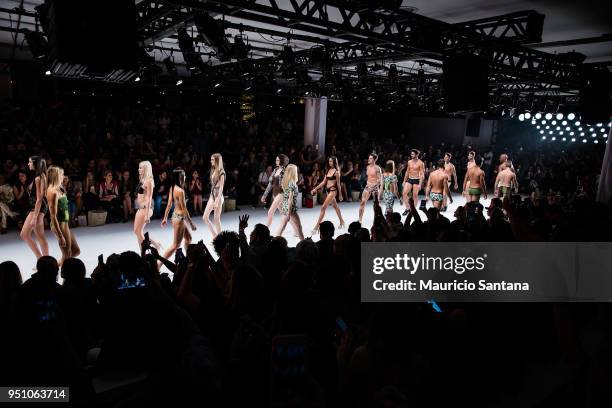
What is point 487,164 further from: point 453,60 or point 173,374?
point 173,374

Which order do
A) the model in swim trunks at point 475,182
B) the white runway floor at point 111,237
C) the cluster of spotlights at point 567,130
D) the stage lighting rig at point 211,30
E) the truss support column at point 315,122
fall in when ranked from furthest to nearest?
the cluster of spotlights at point 567,130 → the truss support column at point 315,122 → the model in swim trunks at point 475,182 → the white runway floor at point 111,237 → the stage lighting rig at point 211,30

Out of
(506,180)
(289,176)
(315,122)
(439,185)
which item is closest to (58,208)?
(289,176)

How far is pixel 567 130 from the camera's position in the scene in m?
20.5

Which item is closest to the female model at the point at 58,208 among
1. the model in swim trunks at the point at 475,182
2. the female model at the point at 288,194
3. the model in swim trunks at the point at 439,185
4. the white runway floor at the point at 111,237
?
the white runway floor at the point at 111,237

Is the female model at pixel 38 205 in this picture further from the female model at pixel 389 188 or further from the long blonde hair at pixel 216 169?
the female model at pixel 389 188

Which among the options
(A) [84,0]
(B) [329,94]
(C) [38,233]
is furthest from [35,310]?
(B) [329,94]

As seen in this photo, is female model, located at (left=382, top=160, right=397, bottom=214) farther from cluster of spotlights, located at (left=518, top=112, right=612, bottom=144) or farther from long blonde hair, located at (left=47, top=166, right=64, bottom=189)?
cluster of spotlights, located at (left=518, top=112, right=612, bottom=144)

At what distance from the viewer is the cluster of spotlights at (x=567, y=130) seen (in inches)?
763

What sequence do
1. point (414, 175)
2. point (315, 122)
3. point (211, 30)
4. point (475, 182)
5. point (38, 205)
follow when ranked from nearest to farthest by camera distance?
point (38, 205) → point (211, 30) → point (475, 182) → point (414, 175) → point (315, 122)

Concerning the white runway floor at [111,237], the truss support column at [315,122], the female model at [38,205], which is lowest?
the white runway floor at [111,237]

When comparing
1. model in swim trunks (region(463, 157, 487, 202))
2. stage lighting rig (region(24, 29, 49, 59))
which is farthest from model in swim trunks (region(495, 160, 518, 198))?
stage lighting rig (region(24, 29, 49, 59))

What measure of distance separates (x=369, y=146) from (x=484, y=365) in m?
15.4

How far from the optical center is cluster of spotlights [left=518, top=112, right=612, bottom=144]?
1938 centimetres

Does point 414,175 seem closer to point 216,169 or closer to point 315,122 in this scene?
point 216,169
